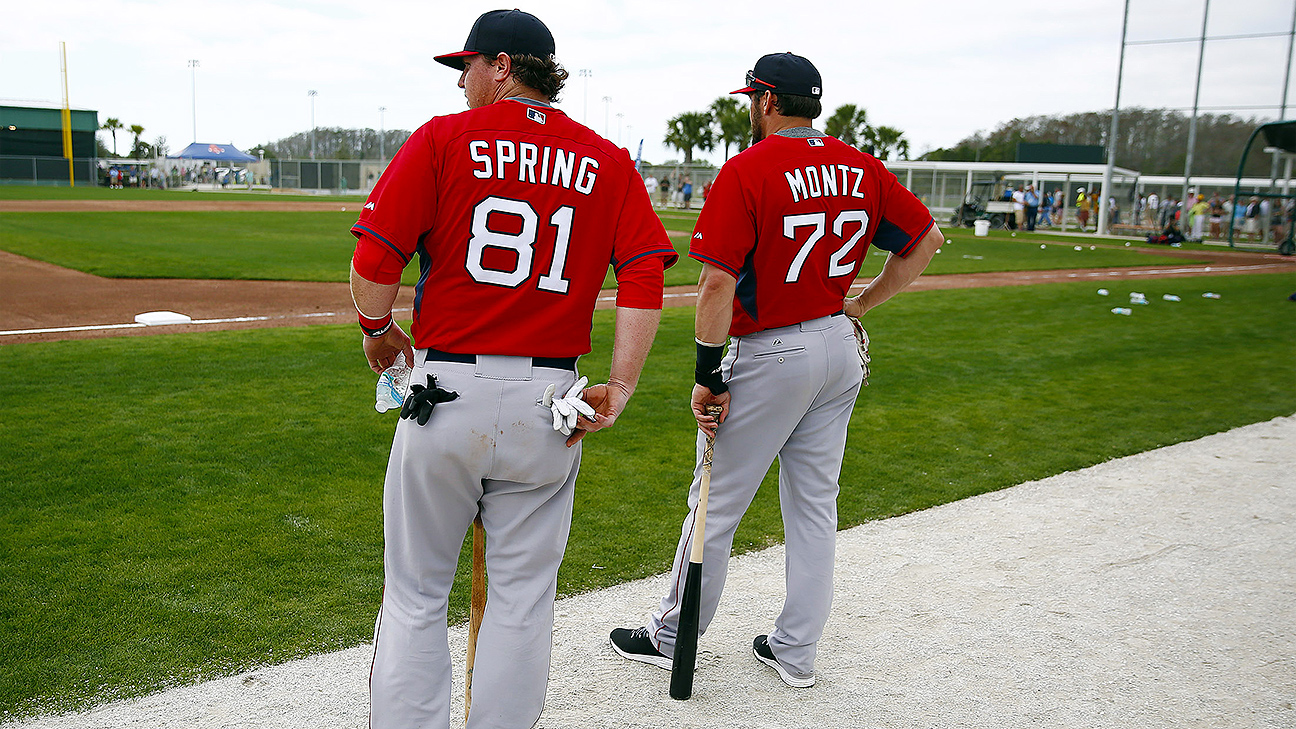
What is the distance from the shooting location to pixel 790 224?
2.95 metres

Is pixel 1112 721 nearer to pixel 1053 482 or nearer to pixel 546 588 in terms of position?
pixel 546 588

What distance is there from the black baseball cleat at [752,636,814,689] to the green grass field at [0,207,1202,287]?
1078 centimetres

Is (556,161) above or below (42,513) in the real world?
above

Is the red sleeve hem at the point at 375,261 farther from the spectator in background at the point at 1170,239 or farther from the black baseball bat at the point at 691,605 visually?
the spectator in background at the point at 1170,239

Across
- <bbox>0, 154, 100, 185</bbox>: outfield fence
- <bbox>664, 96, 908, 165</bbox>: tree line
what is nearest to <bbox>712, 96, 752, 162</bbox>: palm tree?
<bbox>664, 96, 908, 165</bbox>: tree line

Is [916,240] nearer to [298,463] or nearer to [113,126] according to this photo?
[298,463]

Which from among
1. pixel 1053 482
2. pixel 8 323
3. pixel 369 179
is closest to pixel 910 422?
pixel 1053 482

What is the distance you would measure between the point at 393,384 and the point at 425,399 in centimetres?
34

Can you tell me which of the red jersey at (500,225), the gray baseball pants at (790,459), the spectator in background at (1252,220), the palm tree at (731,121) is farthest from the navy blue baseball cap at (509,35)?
the palm tree at (731,121)

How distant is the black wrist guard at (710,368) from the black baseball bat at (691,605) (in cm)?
9

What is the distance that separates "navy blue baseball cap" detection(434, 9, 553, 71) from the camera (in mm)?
2330

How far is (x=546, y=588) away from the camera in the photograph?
2.47 m

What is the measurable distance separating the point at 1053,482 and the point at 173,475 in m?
5.18

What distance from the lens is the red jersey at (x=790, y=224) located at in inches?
114
